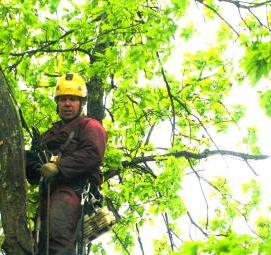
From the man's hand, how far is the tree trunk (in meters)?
0.62

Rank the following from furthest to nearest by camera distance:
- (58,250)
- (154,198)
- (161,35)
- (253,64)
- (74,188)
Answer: (154,198)
(161,35)
(74,188)
(58,250)
(253,64)

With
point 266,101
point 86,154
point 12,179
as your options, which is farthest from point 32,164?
point 266,101

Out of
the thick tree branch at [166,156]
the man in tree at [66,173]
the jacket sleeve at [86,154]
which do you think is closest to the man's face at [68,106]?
the man in tree at [66,173]

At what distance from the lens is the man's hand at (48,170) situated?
15.5 feet

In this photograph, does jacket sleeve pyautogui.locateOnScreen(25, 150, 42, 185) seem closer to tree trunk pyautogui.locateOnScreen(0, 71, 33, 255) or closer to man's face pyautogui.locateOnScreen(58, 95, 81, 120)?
man's face pyautogui.locateOnScreen(58, 95, 81, 120)

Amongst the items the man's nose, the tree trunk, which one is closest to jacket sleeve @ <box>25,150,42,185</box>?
the man's nose

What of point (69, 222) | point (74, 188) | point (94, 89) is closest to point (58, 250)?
point (69, 222)

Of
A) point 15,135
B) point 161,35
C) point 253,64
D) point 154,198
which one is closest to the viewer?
point 253,64

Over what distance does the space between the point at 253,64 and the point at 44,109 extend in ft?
14.7

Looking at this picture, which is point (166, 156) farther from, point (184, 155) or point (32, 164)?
point (32, 164)

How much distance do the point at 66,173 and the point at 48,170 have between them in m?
0.17

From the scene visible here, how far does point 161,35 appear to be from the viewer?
6.53 meters

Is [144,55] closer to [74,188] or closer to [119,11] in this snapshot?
[119,11]

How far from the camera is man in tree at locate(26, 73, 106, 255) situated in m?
4.73
